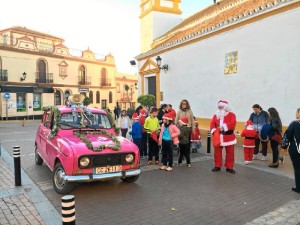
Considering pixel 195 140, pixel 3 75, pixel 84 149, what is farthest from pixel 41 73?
pixel 84 149

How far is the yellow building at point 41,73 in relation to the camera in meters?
30.5

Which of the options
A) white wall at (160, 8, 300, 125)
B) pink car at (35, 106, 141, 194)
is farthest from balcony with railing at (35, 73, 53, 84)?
pink car at (35, 106, 141, 194)

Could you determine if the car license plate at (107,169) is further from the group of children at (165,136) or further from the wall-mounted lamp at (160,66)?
the wall-mounted lamp at (160,66)

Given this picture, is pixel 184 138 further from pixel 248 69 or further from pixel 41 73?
pixel 41 73

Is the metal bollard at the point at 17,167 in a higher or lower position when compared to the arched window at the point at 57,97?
lower

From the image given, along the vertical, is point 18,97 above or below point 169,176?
above

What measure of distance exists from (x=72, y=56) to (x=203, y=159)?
3238cm

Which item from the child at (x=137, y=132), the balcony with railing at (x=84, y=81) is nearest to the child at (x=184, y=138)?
the child at (x=137, y=132)

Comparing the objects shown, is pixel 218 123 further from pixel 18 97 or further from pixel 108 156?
pixel 18 97

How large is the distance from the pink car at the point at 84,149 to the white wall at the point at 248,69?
631 centimetres

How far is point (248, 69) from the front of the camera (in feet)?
36.3

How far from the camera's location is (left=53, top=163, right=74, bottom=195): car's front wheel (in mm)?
5485

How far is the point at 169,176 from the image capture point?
6988 millimetres

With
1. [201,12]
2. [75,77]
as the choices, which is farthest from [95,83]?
[201,12]
